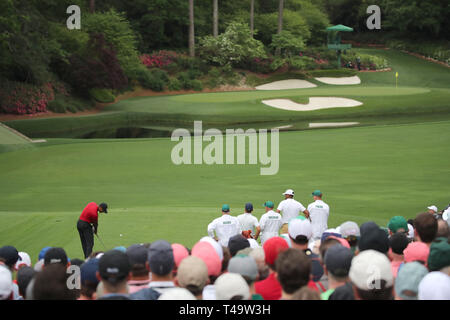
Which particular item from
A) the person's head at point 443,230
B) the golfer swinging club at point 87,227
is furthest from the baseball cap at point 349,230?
the golfer swinging club at point 87,227

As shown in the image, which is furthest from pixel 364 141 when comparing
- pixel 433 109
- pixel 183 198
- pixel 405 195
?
pixel 433 109

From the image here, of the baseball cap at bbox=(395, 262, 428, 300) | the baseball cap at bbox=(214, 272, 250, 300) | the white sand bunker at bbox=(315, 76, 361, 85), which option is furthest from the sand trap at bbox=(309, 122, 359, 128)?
the baseball cap at bbox=(214, 272, 250, 300)

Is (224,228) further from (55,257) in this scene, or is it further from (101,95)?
(101,95)

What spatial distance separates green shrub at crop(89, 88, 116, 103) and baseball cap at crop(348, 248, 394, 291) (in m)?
39.5

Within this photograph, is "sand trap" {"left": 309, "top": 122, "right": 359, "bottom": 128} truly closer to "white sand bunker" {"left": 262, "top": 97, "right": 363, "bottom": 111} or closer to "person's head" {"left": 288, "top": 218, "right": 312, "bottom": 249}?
"white sand bunker" {"left": 262, "top": 97, "right": 363, "bottom": 111}

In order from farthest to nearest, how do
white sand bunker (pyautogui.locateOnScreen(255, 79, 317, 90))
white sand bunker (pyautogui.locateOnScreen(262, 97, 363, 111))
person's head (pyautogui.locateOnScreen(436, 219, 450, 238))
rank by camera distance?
white sand bunker (pyautogui.locateOnScreen(255, 79, 317, 90))
white sand bunker (pyautogui.locateOnScreen(262, 97, 363, 111))
person's head (pyautogui.locateOnScreen(436, 219, 450, 238))

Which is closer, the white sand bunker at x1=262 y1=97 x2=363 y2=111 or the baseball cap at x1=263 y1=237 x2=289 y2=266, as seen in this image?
the baseball cap at x1=263 y1=237 x2=289 y2=266

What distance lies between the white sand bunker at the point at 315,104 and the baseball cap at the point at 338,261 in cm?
3342

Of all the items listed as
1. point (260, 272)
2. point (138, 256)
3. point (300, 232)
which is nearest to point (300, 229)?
point (300, 232)

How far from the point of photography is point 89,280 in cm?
542

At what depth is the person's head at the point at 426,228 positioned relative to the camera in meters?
6.19

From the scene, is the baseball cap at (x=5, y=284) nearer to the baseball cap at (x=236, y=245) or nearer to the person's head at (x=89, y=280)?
the person's head at (x=89, y=280)

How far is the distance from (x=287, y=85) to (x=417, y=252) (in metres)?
46.3

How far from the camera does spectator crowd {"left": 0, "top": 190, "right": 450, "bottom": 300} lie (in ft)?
14.8
